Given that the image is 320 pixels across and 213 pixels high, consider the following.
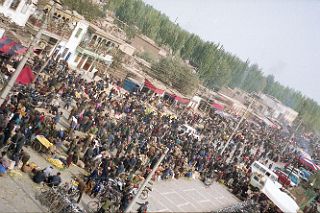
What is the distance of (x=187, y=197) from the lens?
26.3 meters

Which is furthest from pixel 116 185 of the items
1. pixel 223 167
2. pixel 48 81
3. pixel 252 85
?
pixel 252 85

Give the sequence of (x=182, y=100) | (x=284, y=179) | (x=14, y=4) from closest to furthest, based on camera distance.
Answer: (x=14, y=4)
(x=284, y=179)
(x=182, y=100)

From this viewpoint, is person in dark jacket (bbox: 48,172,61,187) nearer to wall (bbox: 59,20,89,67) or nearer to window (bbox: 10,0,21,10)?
window (bbox: 10,0,21,10)

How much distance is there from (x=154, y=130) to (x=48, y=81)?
34.6 feet

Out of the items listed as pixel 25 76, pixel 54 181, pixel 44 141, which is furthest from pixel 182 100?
pixel 54 181

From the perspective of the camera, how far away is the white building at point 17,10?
1248 inches

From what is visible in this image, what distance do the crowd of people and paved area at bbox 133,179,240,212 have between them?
0.88 metres

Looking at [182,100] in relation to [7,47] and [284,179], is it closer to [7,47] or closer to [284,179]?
[284,179]

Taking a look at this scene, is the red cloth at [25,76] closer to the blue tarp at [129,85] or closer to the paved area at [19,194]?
the paved area at [19,194]

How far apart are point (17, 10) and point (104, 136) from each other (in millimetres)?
14868

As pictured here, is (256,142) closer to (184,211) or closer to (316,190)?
(316,190)

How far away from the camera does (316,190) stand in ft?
146

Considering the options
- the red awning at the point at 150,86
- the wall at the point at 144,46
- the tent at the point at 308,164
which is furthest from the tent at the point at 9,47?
the wall at the point at 144,46

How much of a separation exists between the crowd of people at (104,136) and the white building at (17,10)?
4.51m
